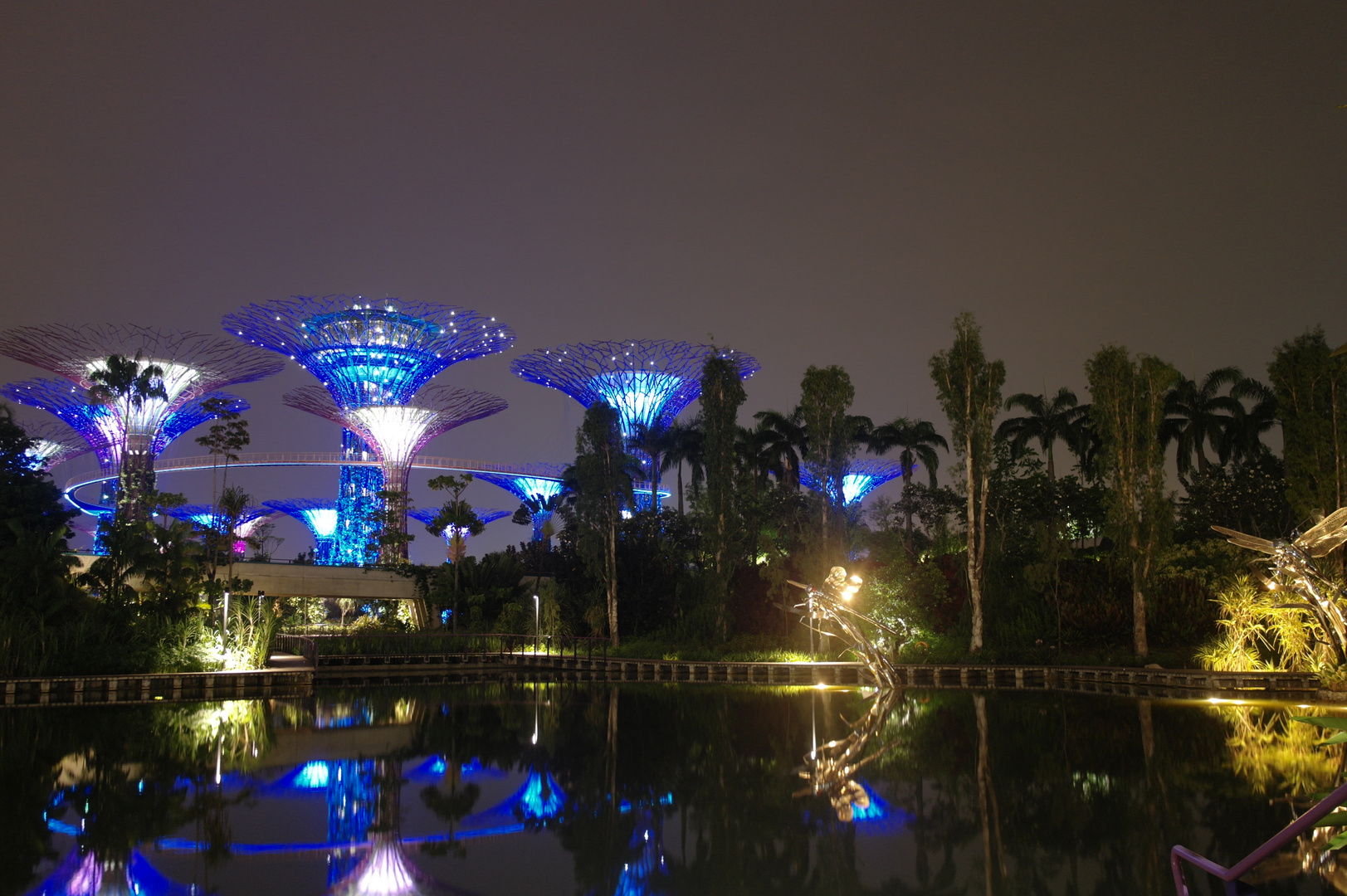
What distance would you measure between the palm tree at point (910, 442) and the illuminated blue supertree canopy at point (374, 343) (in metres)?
17.3

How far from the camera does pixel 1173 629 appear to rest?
20.7 metres

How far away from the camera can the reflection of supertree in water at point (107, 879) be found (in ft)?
19.6

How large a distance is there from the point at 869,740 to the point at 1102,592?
12.4 meters

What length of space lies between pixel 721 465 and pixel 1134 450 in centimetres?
1104

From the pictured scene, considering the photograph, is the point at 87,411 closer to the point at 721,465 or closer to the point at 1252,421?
the point at 721,465

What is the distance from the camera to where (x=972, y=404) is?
77.9ft

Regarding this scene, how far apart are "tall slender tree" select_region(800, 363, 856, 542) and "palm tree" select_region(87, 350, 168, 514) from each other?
18.3 meters

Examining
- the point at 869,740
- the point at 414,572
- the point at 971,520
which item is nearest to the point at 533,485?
the point at 414,572

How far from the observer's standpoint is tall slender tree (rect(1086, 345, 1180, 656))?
20703 millimetres

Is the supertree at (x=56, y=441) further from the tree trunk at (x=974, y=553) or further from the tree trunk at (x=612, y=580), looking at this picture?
the tree trunk at (x=974, y=553)

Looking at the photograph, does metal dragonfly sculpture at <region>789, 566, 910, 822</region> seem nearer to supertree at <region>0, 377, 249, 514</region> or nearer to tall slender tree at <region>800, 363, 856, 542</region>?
tall slender tree at <region>800, 363, 856, 542</region>

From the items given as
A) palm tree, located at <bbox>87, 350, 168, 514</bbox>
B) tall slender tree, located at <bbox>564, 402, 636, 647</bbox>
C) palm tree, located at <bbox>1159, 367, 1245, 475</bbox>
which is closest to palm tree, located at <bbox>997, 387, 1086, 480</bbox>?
palm tree, located at <bbox>1159, 367, 1245, 475</bbox>

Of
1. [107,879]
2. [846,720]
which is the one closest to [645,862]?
[107,879]

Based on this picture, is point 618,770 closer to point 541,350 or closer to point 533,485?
point 541,350
